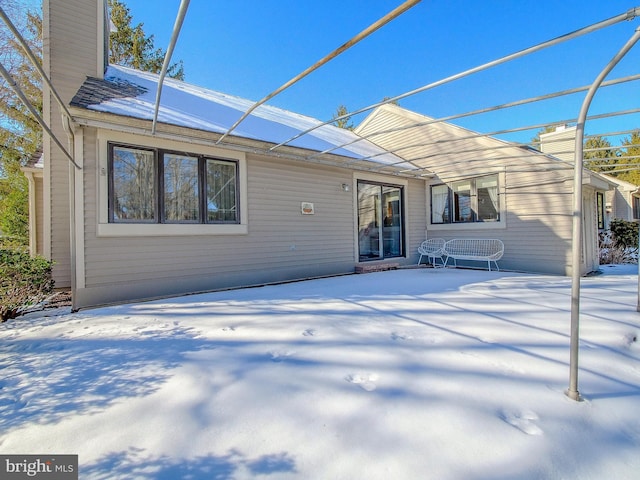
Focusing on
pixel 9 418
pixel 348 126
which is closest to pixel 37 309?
pixel 9 418

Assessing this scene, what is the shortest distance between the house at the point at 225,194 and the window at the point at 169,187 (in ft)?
0.06

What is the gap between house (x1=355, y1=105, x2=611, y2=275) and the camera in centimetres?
671

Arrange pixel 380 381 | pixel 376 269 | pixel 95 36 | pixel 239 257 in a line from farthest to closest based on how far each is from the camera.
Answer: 1. pixel 376 269
2. pixel 95 36
3. pixel 239 257
4. pixel 380 381

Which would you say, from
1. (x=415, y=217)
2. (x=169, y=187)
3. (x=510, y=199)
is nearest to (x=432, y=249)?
(x=415, y=217)

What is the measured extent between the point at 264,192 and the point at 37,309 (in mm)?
3981

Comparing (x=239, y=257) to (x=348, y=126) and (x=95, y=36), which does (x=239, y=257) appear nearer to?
(x=95, y=36)

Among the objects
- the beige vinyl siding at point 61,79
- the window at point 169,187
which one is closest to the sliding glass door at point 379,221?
the window at point 169,187

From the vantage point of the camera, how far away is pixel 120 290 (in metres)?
4.61

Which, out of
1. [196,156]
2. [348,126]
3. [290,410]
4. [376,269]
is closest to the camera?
[290,410]

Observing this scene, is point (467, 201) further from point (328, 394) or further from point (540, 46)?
point (328, 394)

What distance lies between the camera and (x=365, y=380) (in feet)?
7.05

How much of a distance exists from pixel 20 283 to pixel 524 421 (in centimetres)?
580

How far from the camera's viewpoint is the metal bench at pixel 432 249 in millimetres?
8547

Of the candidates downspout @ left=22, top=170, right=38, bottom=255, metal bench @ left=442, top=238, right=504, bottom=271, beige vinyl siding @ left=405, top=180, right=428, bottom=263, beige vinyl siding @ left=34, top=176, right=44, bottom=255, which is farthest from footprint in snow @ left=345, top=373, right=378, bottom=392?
beige vinyl siding @ left=34, top=176, right=44, bottom=255
